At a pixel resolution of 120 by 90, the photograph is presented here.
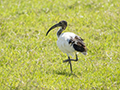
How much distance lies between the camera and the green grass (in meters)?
6.65

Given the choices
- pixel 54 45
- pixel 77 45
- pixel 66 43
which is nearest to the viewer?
pixel 77 45

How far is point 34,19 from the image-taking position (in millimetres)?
10328

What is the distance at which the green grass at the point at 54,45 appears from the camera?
262 inches

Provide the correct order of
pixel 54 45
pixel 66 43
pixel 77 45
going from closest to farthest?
pixel 77 45
pixel 66 43
pixel 54 45

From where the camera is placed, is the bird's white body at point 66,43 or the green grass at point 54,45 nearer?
the green grass at point 54,45

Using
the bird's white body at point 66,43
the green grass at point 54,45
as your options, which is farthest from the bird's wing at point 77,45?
the green grass at point 54,45

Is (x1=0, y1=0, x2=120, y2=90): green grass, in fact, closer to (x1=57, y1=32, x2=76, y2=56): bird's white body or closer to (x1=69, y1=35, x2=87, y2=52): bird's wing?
(x1=57, y1=32, x2=76, y2=56): bird's white body

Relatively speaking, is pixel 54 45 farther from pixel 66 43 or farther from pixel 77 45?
pixel 77 45

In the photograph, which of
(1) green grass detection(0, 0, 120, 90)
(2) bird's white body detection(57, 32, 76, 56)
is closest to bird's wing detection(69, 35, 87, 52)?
(2) bird's white body detection(57, 32, 76, 56)

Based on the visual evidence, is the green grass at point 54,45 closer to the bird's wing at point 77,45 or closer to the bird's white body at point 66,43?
the bird's white body at point 66,43

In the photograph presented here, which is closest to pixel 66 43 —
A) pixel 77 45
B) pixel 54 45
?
pixel 77 45

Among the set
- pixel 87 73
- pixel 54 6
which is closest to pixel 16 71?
pixel 87 73

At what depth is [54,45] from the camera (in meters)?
8.76

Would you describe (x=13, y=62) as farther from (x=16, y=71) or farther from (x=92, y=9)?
(x=92, y=9)
